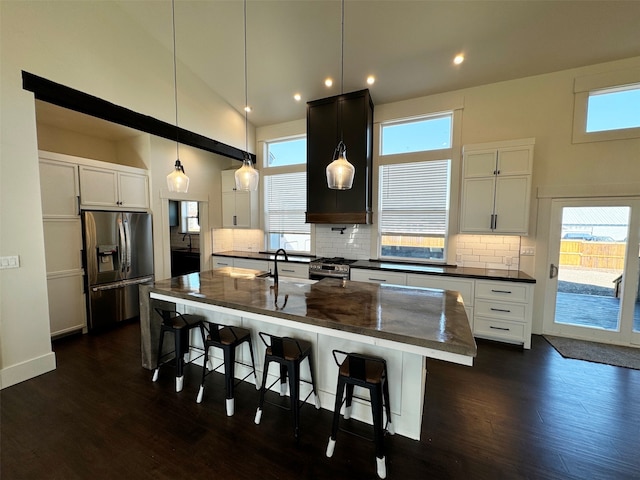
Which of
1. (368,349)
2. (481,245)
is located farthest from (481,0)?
(368,349)

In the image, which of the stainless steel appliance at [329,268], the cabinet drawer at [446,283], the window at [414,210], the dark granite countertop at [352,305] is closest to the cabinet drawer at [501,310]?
the cabinet drawer at [446,283]

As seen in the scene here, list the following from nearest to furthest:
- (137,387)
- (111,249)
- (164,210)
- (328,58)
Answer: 1. (137,387)
2. (328,58)
3. (111,249)
4. (164,210)

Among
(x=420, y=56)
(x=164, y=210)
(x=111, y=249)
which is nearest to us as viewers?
(x=420, y=56)

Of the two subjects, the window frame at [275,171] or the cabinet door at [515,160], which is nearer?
the cabinet door at [515,160]

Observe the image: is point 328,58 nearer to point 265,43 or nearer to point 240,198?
point 265,43

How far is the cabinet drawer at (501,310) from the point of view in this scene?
313 cm

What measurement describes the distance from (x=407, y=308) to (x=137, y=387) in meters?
2.54

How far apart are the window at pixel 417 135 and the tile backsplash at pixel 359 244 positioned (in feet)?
4.54

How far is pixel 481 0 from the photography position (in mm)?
2480

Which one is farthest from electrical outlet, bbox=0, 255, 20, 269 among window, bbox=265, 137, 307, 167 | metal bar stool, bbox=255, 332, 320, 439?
window, bbox=265, 137, 307, 167

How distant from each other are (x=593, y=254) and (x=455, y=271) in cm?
173

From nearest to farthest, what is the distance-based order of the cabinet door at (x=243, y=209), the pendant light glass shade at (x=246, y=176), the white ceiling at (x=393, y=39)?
the pendant light glass shade at (x=246, y=176)
the white ceiling at (x=393, y=39)
the cabinet door at (x=243, y=209)

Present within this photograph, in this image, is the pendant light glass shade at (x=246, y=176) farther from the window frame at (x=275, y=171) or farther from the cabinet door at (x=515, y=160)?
the cabinet door at (x=515, y=160)

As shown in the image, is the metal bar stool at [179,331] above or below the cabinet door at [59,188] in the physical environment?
below
